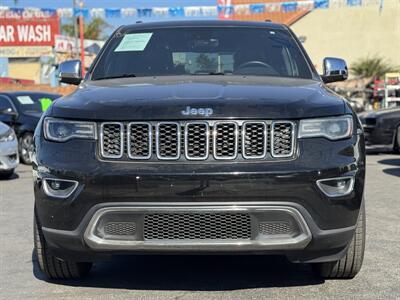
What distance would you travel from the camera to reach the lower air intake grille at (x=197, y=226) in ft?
12.8

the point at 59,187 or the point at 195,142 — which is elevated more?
the point at 195,142

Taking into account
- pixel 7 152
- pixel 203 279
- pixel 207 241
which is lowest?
pixel 7 152

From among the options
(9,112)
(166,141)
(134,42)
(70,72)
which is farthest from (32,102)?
(166,141)

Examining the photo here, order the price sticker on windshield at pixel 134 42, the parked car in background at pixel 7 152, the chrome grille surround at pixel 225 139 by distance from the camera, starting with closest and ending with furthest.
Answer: the chrome grille surround at pixel 225 139, the price sticker on windshield at pixel 134 42, the parked car in background at pixel 7 152

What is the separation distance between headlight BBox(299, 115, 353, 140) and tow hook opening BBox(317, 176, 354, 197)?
0.84 feet

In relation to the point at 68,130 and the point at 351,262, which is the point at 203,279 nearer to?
the point at 351,262

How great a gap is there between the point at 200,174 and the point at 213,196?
145 mm

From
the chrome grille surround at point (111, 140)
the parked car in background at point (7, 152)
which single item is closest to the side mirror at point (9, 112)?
the parked car in background at point (7, 152)

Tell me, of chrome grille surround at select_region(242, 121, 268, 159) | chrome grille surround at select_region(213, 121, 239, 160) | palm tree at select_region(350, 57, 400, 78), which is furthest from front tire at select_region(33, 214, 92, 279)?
palm tree at select_region(350, 57, 400, 78)

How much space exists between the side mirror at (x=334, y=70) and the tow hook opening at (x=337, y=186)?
189cm

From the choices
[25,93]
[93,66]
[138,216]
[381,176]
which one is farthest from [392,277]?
[25,93]

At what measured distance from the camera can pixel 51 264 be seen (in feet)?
14.9

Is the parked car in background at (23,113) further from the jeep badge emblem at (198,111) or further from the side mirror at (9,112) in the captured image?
the jeep badge emblem at (198,111)

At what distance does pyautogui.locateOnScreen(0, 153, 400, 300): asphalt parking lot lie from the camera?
4.37 metres
